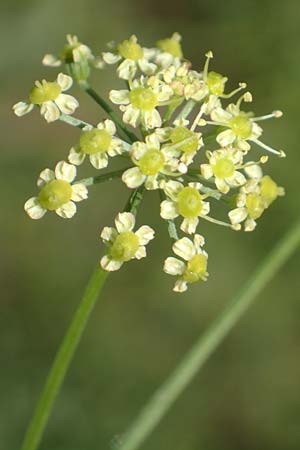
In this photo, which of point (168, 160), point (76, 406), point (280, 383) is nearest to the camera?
point (168, 160)

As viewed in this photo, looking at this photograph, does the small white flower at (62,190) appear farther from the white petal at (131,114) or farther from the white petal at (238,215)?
the white petal at (238,215)

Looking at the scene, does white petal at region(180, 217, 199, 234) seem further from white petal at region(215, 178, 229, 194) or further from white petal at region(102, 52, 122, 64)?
white petal at region(102, 52, 122, 64)

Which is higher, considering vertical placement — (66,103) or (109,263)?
(66,103)

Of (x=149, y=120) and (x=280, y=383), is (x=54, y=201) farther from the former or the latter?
(x=280, y=383)

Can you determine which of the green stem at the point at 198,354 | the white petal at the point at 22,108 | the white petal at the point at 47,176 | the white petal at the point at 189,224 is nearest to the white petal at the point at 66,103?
the white petal at the point at 22,108

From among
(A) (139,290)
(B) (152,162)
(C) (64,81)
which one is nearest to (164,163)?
(B) (152,162)

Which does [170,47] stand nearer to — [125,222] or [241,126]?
[241,126]

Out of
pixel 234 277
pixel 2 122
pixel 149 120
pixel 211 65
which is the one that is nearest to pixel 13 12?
pixel 2 122
